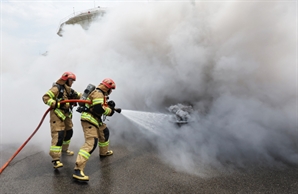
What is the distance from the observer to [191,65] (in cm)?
537

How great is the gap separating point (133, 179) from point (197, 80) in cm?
343

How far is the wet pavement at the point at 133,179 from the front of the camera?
2.68 metres

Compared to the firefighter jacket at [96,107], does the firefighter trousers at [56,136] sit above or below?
below

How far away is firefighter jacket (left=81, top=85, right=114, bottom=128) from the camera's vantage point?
3.10 m

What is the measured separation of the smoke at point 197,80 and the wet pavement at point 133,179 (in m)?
0.27

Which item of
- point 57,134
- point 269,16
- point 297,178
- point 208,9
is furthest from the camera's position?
point 208,9

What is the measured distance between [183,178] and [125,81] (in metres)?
3.80

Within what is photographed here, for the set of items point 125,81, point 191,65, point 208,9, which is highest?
point 208,9

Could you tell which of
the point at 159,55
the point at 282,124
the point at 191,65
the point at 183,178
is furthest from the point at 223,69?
the point at 183,178

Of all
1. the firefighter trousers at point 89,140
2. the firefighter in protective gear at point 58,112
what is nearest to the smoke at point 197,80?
the firefighter trousers at point 89,140

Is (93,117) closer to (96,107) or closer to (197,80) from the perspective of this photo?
(96,107)

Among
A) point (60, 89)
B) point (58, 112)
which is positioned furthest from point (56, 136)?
point (60, 89)

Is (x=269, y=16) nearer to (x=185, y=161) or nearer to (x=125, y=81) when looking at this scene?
(x=185, y=161)

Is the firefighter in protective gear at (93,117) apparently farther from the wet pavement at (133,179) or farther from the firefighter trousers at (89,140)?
the wet pavement at (133,179)
